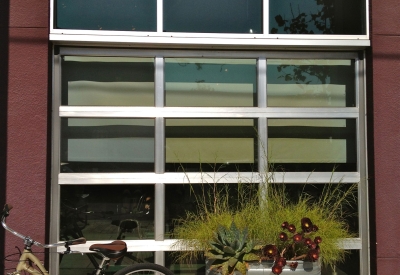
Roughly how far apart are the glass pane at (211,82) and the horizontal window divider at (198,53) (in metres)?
0.06

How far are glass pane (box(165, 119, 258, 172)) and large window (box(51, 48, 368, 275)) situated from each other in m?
0.01

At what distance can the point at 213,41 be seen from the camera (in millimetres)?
6285

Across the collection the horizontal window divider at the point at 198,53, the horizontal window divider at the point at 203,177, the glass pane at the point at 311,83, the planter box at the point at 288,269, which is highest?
the horizontal window divider at the point at 198,53

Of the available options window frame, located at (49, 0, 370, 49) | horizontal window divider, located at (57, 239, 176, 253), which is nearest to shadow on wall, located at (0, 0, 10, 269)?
window frame, located at (49, 0, 370, 49)

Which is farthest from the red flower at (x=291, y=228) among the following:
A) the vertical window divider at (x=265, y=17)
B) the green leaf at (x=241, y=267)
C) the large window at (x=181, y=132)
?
the vertical window divider at (x=265, y=17)

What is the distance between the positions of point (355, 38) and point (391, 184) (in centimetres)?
154

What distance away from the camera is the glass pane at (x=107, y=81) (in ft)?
20.7

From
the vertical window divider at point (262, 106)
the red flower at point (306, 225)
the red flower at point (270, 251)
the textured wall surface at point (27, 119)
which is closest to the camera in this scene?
the red flower at point (270, 251)

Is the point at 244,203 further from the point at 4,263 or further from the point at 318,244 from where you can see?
the point at 4,263

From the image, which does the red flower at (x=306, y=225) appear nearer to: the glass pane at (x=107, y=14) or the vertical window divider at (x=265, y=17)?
the vertical window divider at (x=265, y=17)

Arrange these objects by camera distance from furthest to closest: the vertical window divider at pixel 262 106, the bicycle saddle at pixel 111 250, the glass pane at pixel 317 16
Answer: the glass pane at pixel 317 16, the vertical window divider at pixel 262 106, the bicycle saddle at pixel 111 250

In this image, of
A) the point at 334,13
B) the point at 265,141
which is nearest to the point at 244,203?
the point at 265,141

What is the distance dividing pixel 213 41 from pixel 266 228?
2020 mm

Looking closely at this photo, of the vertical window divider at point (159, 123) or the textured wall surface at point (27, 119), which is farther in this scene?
the vertical window divider at point (159, 123)
